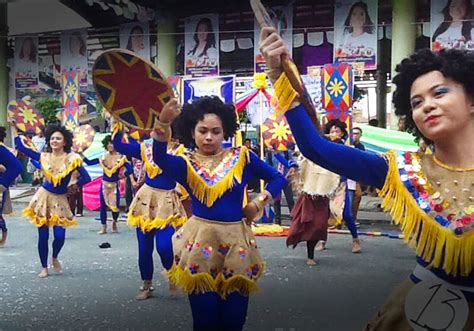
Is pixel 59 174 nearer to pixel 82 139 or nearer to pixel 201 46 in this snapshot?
pixel 82 139

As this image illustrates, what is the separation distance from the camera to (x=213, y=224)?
3.50 m

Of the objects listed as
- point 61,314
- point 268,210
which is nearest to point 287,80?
point 61,314

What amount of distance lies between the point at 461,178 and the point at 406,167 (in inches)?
7.9

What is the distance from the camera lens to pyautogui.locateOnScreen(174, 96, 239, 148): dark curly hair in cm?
379

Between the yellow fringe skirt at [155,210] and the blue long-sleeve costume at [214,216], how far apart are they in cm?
195

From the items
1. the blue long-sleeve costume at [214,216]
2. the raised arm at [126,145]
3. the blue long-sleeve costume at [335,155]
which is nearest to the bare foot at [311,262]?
the raised arm at [126,145]

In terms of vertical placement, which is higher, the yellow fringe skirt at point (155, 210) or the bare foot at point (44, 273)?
the yellow fringe skirt at point (155, 210)

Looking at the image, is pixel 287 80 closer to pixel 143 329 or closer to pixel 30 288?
pixel 143 329

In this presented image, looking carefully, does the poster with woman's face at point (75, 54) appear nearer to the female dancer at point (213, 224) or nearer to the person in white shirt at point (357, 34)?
the person in white shirt at point (357, 34)

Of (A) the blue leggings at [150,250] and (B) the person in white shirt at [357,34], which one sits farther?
(B) the person in white shirt at [357,34]

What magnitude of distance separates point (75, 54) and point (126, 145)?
32.2 feet

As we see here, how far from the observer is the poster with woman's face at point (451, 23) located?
42.7 feet

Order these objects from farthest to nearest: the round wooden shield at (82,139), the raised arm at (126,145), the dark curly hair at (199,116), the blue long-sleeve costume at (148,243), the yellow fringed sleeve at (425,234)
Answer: the round wooden shield at (82,139), the blue long-sleeve costume at (148,243), the raised arm at (126,145), the dark curly hair at (199,116), the yellow fringed sleeve at (425,234)

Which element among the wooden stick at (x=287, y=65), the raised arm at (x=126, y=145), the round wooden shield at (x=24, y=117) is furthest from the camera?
the round wooden shield at (x=24, y=117)
